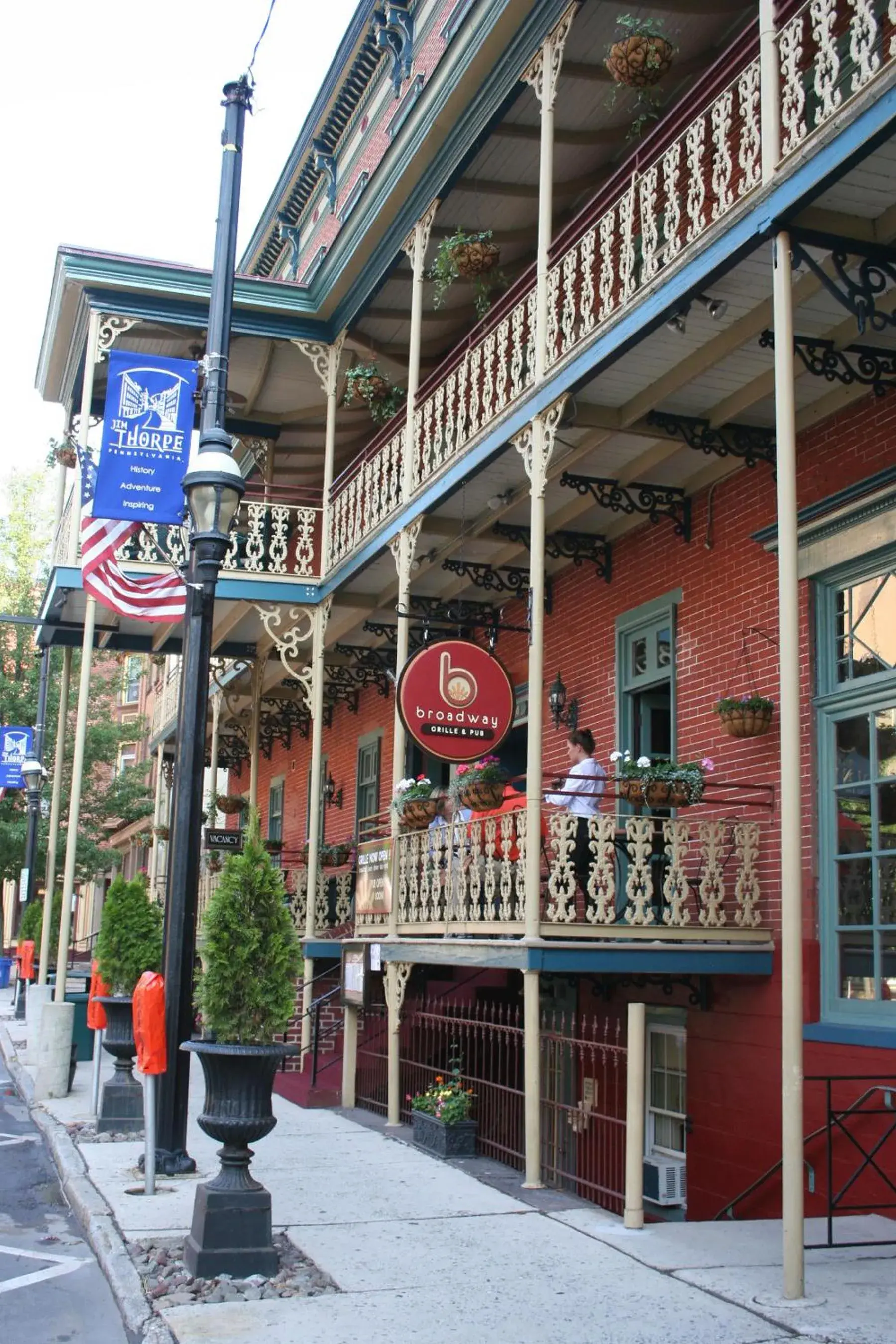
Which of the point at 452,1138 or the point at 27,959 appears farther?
the point at 27,959

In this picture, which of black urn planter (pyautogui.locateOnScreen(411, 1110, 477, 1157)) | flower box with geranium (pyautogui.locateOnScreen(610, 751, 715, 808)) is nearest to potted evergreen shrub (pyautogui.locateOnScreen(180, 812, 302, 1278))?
flower box with geranium (pyautogui.locateOnScreen(610, 751, 715, 808))

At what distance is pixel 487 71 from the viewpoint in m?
11.4

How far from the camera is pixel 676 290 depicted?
8.34 meters

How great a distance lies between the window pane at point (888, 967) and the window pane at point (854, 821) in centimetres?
63

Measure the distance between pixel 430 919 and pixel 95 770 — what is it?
2683 cm

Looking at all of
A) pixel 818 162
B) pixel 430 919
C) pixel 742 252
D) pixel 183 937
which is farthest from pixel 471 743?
pixel 818 162

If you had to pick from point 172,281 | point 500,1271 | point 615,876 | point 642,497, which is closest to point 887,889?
point 615,876

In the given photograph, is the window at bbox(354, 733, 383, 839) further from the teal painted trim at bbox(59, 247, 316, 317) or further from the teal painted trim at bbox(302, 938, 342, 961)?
the teal painted trim at bbox(59, 247, 316, 317)

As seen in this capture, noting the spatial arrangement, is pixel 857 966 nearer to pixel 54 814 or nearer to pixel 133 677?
pixel 54 814

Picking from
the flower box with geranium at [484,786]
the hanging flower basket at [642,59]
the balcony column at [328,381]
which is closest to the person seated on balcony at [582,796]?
the flower box with geranium at [484,786]

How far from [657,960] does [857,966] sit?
1.34 metres

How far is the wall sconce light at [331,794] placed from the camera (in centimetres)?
2094

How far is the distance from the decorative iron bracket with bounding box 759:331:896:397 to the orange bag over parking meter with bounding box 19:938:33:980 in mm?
18529

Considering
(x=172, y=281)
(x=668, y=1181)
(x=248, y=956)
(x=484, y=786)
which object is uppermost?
(x=172, y=281)
